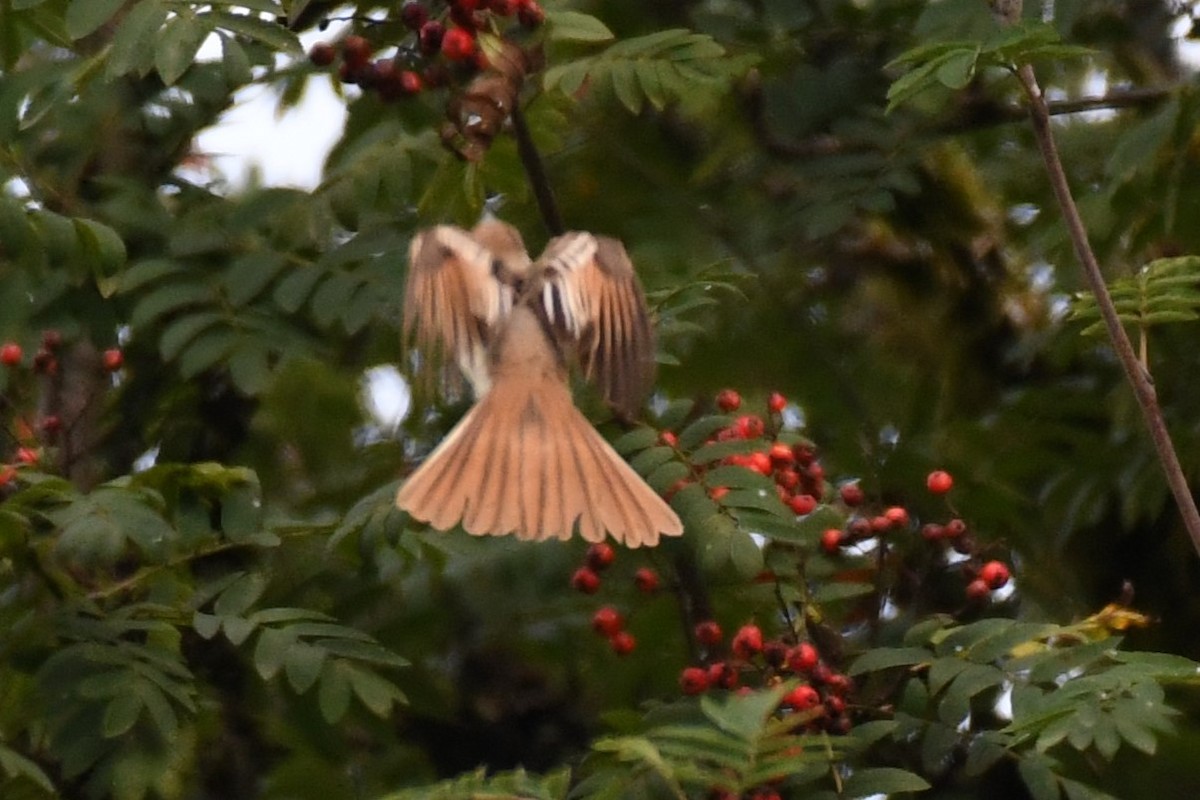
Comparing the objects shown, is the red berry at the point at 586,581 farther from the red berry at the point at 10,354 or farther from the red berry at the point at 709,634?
the red berry at the point at 10,354

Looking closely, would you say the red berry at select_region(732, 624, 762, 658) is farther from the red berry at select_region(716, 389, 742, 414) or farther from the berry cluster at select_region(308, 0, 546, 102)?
the berry cluster at select_region(308, 0, 546, 102)

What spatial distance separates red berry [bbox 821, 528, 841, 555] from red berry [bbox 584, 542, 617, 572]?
40cm

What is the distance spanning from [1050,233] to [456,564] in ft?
4.41

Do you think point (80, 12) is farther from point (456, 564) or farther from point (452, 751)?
point (452, 751)

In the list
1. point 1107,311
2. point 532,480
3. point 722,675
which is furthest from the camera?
point 532,480

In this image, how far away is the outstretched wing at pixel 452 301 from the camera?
12.1 ft

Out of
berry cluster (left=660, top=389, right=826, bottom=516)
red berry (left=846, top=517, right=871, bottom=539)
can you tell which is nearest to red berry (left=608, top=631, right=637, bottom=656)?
berry cluster (left=660, top=389, right=826, bottom=516)

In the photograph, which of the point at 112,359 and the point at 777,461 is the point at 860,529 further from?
the point at 112,359

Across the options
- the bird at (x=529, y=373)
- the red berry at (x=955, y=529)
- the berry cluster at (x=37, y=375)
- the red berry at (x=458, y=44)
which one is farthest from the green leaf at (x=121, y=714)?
the red berry at (x=955, y=529)

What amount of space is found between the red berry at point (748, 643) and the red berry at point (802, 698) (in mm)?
180

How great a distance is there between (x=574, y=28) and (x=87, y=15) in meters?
0.86

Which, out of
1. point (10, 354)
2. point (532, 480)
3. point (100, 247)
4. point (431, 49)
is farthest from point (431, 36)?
point (10, 354)

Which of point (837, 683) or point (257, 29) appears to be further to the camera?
point (257, 29)

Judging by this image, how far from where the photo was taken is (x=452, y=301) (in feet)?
12.3
